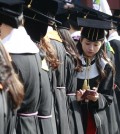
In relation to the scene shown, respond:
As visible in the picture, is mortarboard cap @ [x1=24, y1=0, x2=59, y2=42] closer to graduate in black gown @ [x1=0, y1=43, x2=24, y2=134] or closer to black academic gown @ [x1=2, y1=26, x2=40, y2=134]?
black academic gown @ [x1=2, y1=26, x2=40, y2=134]

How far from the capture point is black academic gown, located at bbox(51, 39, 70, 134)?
188 inches

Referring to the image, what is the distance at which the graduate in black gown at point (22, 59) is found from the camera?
11.7 ft

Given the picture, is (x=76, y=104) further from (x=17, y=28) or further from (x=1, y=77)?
(x=1, y=77)

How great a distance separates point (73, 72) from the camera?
516 cm

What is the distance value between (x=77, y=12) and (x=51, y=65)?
1.60 metres

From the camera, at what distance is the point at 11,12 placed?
3.59 m

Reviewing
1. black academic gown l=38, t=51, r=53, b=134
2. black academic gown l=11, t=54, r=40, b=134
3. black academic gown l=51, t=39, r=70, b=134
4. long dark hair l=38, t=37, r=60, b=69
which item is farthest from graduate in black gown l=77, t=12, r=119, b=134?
black academic gown l=11, t=54, r=40, b=134

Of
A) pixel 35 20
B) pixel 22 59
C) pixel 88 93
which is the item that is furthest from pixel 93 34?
pixel 22 59

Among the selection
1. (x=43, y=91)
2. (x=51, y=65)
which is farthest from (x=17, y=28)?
(x=51, y=65)

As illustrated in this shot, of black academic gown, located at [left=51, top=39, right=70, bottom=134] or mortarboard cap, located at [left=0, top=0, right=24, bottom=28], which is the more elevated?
mortarboard cap, located at [left=0, top=0, right=24, bottom=28]

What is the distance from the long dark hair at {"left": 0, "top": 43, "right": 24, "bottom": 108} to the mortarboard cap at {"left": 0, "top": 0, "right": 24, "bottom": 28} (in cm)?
55

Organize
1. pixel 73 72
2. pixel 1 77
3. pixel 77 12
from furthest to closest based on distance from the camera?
pixel 77 12, pixel 73 72, pixel 1 77

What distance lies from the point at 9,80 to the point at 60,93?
6.12 feet

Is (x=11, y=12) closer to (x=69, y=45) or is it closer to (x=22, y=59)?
(x=22, y=59)
